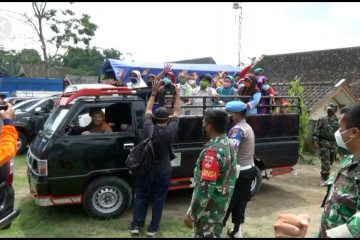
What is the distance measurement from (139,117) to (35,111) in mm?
5721

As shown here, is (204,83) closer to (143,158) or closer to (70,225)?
(143,158)

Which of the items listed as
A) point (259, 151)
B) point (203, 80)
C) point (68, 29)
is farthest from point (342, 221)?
point (68, 29)

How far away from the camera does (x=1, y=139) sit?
2.85 meters

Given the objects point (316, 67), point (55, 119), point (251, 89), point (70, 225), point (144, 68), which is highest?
point (316, 67)

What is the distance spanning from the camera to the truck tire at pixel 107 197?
511 cm

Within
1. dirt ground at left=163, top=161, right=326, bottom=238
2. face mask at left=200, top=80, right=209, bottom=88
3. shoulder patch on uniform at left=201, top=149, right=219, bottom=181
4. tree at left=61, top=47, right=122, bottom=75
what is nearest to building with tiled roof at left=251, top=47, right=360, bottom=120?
dirt ground at left=163, top=161, right=326, bottom=238

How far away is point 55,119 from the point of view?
539 centimetres

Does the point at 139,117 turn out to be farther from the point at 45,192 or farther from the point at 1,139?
the point at 1,139

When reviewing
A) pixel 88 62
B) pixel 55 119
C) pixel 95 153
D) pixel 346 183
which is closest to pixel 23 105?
pixel 55 119

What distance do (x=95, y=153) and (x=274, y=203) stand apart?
10.9ft

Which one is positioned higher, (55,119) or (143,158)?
(55,119)

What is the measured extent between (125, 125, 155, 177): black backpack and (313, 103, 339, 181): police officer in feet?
16.0

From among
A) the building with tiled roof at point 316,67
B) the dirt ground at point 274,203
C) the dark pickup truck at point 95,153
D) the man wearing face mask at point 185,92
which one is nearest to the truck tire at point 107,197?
the dark pickup truck at point 95,153

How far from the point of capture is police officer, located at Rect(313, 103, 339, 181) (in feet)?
25.3
